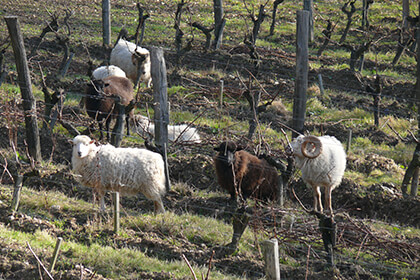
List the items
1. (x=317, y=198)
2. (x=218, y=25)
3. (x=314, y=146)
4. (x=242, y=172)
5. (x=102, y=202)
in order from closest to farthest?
(x=102, y=202)
(x=314, y=146)
(x=242, y=172)
(x=317, y=198)
(x=218, y=25)

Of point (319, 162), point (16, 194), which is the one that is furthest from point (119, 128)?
point (319, 162)

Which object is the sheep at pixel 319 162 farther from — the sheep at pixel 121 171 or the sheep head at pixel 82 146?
the sheep head at pixel 82 146

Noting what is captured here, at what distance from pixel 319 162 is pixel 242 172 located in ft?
4.62

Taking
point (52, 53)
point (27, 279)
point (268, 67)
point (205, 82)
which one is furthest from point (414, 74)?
point (27, 279)

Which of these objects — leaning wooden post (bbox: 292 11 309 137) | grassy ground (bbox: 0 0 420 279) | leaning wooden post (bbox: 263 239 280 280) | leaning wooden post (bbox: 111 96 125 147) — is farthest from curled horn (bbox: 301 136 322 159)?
leaning wooden post (bbox: 263 239 280 280)

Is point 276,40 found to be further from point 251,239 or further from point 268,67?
point 251,239

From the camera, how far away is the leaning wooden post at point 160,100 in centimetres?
1000

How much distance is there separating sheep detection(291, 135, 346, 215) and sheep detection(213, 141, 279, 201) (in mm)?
682

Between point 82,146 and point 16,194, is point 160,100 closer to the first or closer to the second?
point 82,146

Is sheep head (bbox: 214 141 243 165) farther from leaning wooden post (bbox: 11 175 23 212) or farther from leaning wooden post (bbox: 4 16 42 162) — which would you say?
leaning wooden post (bbox: 11 175 23 212)

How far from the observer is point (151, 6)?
3088 centimetres

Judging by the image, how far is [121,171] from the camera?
9680 millimetres

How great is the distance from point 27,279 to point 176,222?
2.97 metres

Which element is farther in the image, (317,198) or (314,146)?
(317,198)
